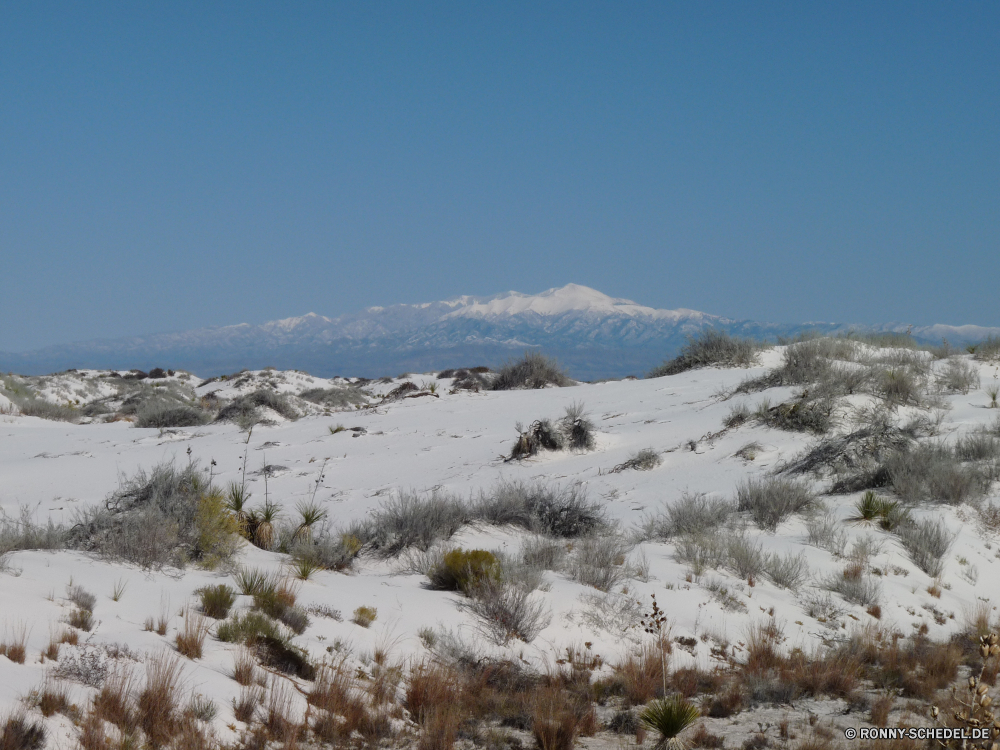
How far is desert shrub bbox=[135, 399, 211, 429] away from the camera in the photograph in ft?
62.3

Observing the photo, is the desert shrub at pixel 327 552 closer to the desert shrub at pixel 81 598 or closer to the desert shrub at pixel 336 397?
the desert shrub at pixel 81 598

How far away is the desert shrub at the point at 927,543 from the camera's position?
7.01 meters

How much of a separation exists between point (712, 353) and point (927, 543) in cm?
1287

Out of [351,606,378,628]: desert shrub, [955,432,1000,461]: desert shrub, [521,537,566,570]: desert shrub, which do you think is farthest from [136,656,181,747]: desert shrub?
[955,432,1000,461]: desert shrub

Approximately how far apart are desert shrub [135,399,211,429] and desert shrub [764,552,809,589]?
16.9 metres

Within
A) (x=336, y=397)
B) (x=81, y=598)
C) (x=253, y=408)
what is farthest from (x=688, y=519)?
(x=336, y=397)

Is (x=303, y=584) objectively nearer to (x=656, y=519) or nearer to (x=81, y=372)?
(x=656, y=519)

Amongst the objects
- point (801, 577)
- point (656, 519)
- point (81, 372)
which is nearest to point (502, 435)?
point (656, 519)

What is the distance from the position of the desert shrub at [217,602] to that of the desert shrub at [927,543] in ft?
22.1

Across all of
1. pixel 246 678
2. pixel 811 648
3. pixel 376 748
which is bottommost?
pixel 811 648

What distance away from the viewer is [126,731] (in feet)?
11.0

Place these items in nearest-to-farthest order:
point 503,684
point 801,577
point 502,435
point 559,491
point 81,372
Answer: point 503,684
point 801,577
point 559,491
point 502,435
point 81,372

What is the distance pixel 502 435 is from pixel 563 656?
29.4 ft

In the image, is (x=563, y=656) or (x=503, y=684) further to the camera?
(x=563, y=656)
